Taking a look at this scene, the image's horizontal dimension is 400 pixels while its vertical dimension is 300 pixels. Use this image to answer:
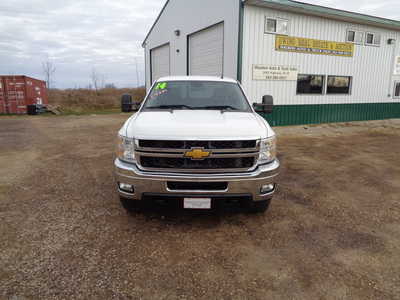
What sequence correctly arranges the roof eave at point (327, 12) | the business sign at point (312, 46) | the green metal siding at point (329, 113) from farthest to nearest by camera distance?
the green metal siding at point (329, 113) → the business sign at point (312, 46) → the roof eave at point (327, 12)

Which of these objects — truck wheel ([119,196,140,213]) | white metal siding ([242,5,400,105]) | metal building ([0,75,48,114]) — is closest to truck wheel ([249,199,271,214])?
truck wheel ([119,196,140,213])

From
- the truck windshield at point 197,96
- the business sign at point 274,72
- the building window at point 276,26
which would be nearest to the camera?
the truck windshield at point 197,96

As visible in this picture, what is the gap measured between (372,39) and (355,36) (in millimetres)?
1357

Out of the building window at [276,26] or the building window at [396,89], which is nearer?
the building window at [276,26]

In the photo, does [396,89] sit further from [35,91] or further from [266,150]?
[35,91]

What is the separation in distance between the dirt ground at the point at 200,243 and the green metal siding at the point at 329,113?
7099mm

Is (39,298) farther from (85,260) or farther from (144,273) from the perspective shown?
(144,273)

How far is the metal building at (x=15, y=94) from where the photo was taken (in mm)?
18344

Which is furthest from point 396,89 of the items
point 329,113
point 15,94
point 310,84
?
point 15,94

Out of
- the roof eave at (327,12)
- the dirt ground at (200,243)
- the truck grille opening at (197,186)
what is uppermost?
the roof eave at (327,12)

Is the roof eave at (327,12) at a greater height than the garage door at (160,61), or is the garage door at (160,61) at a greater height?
the roof eave at (327,12)

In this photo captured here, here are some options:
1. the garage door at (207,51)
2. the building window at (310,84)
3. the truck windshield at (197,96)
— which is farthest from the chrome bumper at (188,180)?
the building window at (310,84)

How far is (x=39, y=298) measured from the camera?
2379mm

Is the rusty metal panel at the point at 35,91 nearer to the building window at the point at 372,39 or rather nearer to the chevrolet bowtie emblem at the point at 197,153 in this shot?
the chevrolet bowtie emblem at the point at 197,153
